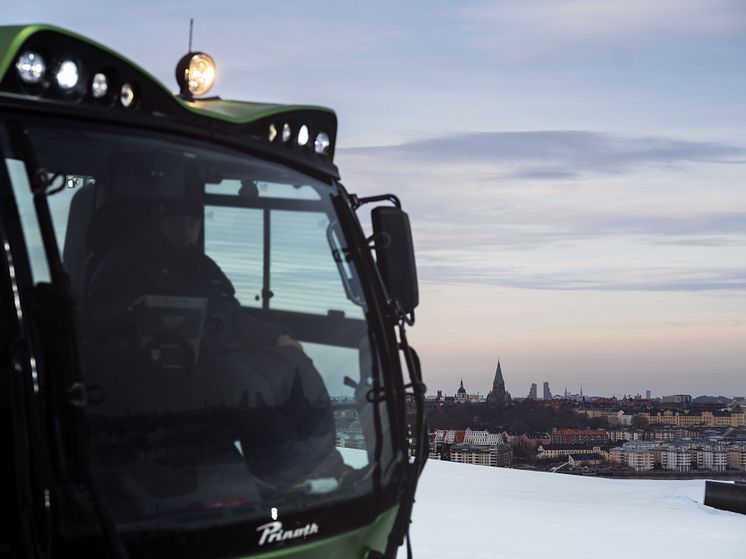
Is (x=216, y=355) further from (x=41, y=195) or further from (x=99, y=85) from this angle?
(x=99, y=85)

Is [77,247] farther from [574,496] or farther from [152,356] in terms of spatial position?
[574,496]

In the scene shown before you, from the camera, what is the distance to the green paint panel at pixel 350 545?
373cm

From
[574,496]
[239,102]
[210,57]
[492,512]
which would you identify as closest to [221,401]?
[239,102]

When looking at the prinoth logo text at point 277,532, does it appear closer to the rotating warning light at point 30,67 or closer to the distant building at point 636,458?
the rotating warning light at point 30,67

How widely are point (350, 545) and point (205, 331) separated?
87 cm

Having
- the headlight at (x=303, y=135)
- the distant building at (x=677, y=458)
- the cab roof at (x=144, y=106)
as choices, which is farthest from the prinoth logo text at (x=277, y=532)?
the distant building at (x=677, y=458)

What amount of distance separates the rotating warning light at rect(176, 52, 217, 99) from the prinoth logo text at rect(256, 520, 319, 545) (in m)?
1.59

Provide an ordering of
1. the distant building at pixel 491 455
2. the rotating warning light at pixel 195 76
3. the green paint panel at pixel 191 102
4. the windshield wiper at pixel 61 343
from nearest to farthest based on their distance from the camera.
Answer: the windshield wiper at pixel 61 343, the green paint panel at pixel 191 102, the rotating warning light at pixel 195 76, the distant building at pixel 491 455

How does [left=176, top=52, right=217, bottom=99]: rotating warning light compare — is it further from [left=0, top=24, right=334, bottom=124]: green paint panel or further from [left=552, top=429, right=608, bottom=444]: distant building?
[left=552, top=429, right=608, bottom=444]: distant building

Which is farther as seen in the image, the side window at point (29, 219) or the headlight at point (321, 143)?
the headlight at point (321, 143)

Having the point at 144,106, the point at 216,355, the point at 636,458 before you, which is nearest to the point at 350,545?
the point at 216,355

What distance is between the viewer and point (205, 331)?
3.73m

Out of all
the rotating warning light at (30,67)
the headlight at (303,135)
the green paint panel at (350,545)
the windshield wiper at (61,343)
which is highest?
the headlight at (303,135)

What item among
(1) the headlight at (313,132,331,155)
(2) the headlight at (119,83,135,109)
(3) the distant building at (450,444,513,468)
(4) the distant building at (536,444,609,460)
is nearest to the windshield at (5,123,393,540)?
(2) the headlight at (119,83,135,109)
